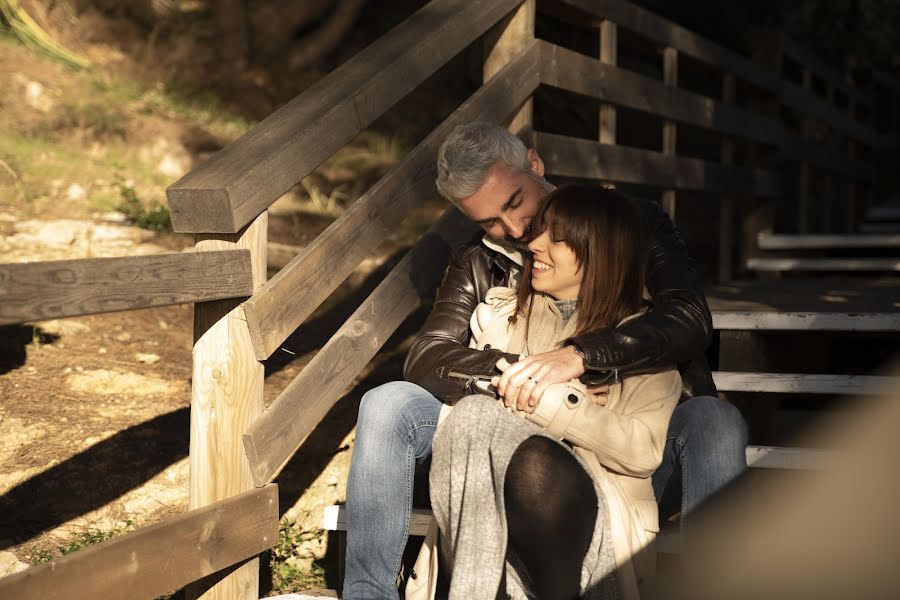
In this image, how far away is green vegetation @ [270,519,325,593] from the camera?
10.1ft

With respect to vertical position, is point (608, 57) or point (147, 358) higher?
point (608, 57)

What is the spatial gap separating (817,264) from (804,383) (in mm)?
2216

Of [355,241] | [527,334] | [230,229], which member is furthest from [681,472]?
[230,229]

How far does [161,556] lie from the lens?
6.95 feet

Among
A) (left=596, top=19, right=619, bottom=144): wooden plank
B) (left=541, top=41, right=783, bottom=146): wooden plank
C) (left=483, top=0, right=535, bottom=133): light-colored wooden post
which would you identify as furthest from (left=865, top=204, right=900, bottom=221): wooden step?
(left=483, top=0, right=535, bottom=133): light-colored wooden post

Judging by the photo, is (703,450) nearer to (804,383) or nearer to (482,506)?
(482,506)

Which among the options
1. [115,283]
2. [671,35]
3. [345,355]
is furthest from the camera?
[671,35]

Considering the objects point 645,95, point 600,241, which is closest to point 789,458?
point 600,241

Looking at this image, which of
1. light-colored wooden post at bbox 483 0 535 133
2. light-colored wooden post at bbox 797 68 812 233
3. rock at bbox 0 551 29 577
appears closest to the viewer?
rock at bbox 0 551 29 577

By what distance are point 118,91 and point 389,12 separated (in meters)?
2.77

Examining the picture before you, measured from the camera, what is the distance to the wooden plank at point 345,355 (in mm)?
2402

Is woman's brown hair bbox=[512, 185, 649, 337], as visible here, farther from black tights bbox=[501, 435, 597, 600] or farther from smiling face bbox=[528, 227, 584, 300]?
black tights bbox=[501, 435, 597, 600]

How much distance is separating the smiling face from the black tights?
567mm

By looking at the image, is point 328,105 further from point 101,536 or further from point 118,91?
point 118,91
